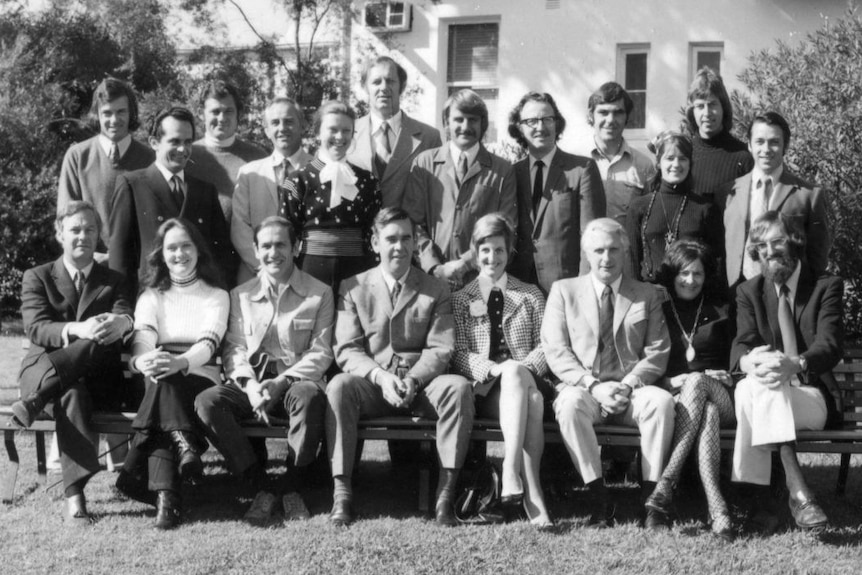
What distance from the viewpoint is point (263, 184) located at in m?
6.24

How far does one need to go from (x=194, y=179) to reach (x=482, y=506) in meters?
2.65

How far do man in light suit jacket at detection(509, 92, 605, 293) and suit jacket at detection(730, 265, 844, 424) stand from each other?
3.33ft

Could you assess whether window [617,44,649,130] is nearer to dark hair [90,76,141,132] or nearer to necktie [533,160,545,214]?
necktie [533,160,545,214]

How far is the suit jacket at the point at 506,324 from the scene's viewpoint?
18.3 feet

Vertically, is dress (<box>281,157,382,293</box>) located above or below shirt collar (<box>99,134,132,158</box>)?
below

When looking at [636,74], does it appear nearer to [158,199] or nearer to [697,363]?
[697,363]

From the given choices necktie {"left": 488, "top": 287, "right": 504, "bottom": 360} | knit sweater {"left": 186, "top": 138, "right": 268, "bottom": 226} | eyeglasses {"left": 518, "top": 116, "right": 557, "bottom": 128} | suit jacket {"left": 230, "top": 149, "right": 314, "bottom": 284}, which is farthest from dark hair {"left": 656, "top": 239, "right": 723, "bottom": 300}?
knit sweater {"left": 186, "top": 138, "right": 268, "bottom": 226}

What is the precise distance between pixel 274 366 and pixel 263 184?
1.27m

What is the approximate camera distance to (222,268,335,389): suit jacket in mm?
5531

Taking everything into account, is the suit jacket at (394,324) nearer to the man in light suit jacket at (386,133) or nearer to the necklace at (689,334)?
the man in light suit jacket at (386,133)

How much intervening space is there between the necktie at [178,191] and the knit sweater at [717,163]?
3.10 meters

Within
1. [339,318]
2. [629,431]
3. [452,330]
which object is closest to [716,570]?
[629,431]

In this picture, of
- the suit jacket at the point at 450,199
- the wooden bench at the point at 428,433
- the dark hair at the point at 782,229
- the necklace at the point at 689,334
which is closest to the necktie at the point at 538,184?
the suit jacket at the point at 450,199

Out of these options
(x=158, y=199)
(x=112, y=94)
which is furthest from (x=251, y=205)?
(x=112, y=94)
